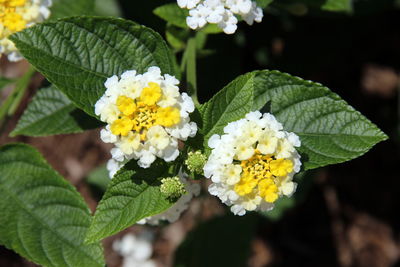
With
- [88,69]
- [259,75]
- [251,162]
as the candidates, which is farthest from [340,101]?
[88,69]

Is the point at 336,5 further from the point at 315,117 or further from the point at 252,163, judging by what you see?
the point at 252,163

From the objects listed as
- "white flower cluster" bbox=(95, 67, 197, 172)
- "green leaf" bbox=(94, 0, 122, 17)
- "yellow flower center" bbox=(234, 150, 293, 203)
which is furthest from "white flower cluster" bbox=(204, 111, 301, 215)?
"green leaf" bbox=(94, 0, 122, 17)

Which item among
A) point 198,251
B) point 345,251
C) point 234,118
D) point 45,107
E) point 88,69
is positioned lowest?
point 345,251

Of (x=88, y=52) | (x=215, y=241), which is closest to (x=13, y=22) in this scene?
(x=88, y=52)

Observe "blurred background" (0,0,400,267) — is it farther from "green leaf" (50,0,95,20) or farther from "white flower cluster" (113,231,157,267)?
"green leaf" (50,0,95,20)

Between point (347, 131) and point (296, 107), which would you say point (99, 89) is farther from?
point (347, 131)

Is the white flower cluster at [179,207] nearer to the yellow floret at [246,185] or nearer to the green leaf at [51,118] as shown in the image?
the yellow floret at [246,185]

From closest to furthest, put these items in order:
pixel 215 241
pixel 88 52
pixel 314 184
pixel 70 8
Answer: pixel 88 52
pixel 70 8
pixel 215 241
pixel 314 184
